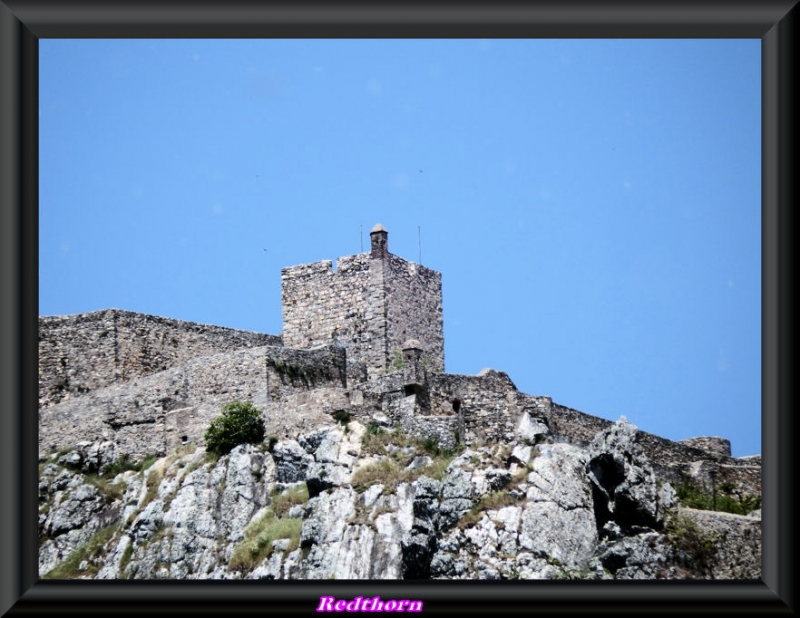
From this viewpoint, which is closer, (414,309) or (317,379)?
(317,379)

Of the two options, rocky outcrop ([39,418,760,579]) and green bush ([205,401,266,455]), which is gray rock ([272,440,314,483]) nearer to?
rocky outcrop ([39,418,760,579])

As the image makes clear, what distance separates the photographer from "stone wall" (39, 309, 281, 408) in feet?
158

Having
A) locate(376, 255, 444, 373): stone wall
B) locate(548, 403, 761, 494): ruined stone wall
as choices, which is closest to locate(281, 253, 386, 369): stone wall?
locate(376, 255, 444, 373): stone wall

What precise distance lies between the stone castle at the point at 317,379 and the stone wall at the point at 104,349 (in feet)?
0.17

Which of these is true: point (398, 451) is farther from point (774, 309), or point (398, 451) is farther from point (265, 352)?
point (774, 309)

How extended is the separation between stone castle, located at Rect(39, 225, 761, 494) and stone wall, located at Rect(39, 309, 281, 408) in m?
0.05

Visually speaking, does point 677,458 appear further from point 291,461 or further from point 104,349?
point 104,349

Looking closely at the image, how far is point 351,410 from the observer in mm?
37969

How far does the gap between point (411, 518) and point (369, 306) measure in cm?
1428

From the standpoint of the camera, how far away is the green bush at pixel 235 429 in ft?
127

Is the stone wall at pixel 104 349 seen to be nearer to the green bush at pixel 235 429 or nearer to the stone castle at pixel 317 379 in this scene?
the stone castle at pixel 317 379
